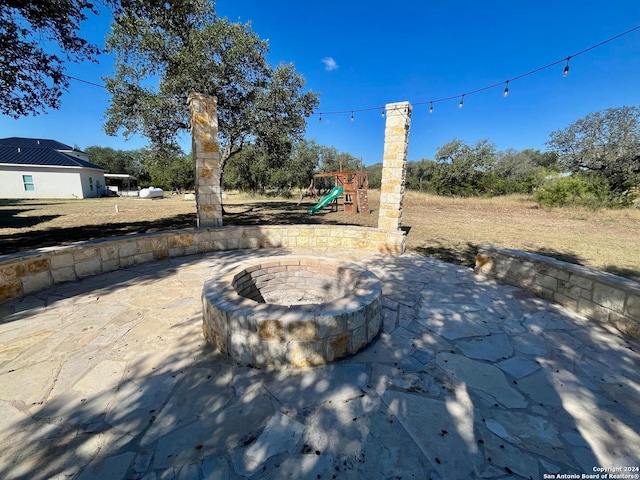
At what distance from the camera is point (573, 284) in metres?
3.44

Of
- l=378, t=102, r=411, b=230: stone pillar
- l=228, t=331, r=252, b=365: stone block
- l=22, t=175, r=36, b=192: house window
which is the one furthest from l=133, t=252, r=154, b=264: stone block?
l=22, t=175, r=36, b=192: house window

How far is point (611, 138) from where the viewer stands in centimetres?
1681

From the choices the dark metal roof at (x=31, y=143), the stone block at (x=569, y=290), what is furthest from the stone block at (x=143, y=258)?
the dark metal roof at (x=31, y=143)

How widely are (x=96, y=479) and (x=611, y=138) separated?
2624 cm

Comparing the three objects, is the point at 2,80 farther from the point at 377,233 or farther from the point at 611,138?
the point at 611,138

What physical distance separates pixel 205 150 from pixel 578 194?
727 inches

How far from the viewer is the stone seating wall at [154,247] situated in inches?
139

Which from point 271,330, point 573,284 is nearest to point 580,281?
point 573,284

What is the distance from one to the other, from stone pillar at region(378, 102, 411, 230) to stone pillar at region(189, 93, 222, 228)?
3627mm

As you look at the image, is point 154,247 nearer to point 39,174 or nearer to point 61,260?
point 61,260

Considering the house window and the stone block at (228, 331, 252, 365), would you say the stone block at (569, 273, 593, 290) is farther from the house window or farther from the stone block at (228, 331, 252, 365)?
the house window

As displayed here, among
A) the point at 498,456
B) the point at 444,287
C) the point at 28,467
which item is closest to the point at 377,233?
the point at 444,287

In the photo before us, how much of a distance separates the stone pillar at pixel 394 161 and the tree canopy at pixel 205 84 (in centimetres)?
592

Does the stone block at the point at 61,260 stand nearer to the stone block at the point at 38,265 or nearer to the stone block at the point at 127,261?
the stone block at the point at 38,265
